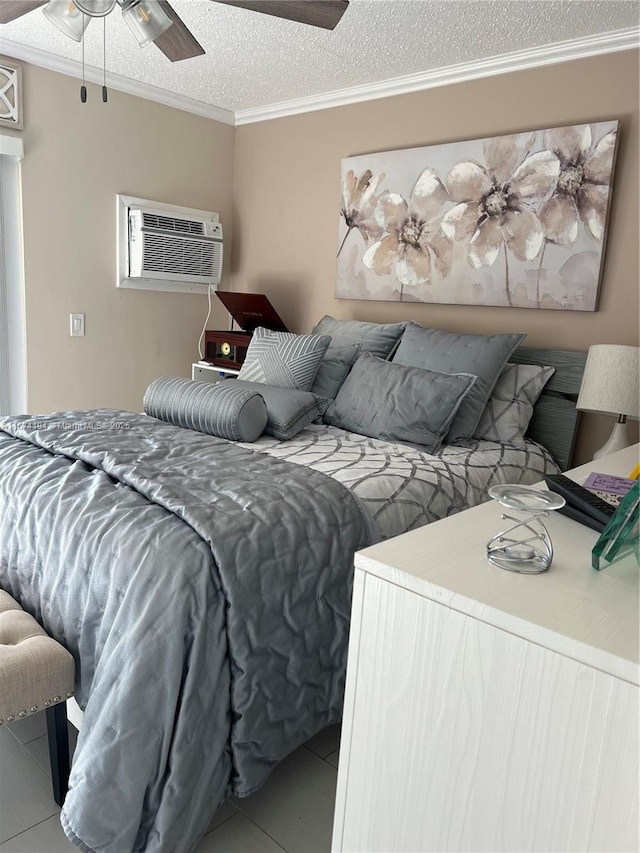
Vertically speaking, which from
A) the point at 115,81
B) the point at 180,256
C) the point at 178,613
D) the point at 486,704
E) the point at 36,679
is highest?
the point at 115,81

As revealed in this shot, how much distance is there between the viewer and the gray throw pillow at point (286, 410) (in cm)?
252

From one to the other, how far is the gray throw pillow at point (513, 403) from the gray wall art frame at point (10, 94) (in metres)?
2.69

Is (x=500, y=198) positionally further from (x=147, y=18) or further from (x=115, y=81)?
(x=115, y=81)

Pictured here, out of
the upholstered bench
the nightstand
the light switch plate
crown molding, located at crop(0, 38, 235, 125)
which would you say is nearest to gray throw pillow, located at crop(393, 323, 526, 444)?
the nightstand

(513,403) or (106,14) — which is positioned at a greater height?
(106,14)

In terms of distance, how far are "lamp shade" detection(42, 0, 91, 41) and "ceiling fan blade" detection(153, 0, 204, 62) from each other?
246 millimetres

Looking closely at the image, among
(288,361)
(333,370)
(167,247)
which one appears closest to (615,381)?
(333,370)

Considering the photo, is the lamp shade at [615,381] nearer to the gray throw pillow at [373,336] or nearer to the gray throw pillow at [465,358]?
the gray throw pillow at [465,358]

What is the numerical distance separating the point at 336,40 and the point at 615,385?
1957 mm

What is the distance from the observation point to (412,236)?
3.38 metres

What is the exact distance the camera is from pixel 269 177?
13.5ft

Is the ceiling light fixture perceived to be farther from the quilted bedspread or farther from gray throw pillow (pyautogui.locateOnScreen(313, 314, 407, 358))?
gray throw pillow (pyautogui.locateOnScreen(313, 314, 407, 358))

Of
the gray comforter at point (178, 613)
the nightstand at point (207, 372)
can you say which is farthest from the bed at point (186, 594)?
the nightstand at point (207, 372)

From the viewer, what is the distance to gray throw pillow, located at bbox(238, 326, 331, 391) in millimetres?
2902
